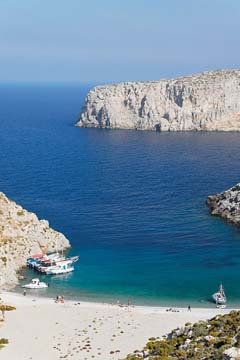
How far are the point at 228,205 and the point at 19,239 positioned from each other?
36804 millimetres

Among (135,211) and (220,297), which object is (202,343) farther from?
(135,211)

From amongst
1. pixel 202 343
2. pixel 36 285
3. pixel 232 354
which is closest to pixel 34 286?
pixel 36 285

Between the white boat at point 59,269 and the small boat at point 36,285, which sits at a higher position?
the white boat at point 59,269

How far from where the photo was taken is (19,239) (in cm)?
7862

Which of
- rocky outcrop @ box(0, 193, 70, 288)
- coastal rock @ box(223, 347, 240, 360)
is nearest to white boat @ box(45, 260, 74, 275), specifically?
rocky outcrop @ box(0, 193, 70, 288)

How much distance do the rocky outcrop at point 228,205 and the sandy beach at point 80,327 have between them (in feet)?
115

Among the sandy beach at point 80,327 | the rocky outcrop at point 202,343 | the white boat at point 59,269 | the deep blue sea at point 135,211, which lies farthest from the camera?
the white boat at point 59,269

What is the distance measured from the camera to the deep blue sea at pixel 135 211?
71188 millimetres

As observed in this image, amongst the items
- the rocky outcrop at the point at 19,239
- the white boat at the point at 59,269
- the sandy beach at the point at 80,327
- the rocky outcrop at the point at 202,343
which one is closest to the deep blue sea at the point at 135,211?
the white boat at the point at 59,269

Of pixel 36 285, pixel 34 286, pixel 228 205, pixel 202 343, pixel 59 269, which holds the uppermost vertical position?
A: pixel 228 205

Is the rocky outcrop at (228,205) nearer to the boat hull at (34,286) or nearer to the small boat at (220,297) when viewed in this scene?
the small boat at (220,297)

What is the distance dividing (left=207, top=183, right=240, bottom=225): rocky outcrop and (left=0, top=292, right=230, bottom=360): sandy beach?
115ft

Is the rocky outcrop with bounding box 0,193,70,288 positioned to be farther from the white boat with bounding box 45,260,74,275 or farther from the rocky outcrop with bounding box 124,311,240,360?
the rocky outcrop with bounding box 124,311,240,360

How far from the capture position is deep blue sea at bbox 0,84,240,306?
7119 cm
